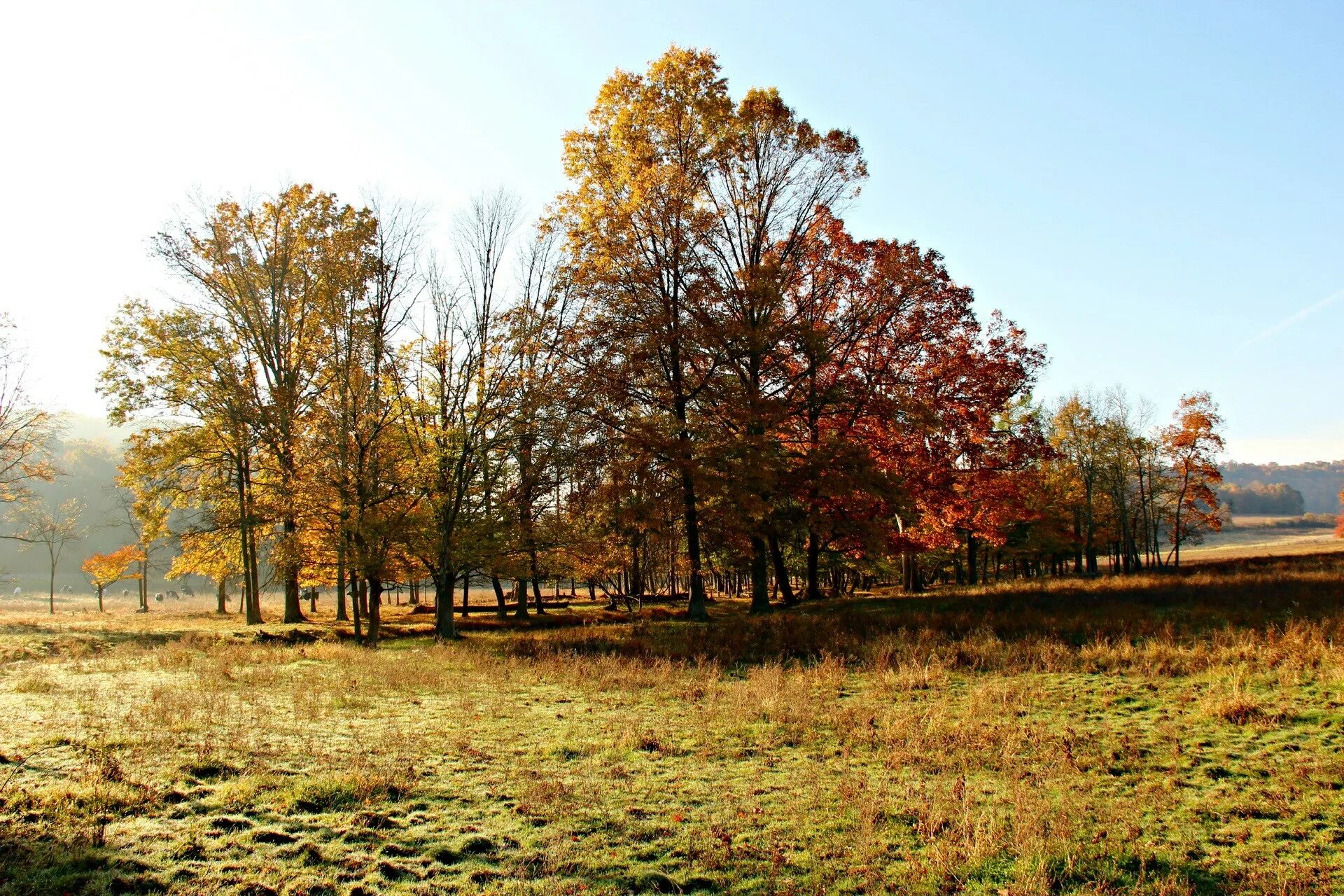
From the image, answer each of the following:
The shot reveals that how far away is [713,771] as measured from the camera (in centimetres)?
748

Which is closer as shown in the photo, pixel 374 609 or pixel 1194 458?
pixel 374 609

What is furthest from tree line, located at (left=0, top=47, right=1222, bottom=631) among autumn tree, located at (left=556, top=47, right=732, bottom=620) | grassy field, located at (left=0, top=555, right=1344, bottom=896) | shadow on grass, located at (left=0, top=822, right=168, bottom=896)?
shadow on grass, located at (left=0, top=822, right=168, bottom=896)

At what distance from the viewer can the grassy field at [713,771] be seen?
5023 millimetres

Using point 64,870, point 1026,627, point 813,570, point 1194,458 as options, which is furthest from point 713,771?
point 1194,458

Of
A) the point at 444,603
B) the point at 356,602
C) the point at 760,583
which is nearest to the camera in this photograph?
the point at 356,602

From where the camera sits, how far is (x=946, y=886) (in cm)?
490

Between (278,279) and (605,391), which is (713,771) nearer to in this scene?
(605,391)

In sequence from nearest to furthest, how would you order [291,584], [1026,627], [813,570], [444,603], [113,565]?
1. [1026,627]
2. [444,603]
3. [291,584]
4. [813,570]
5. [113,565]

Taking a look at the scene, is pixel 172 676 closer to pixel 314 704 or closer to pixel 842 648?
pixel 314 704

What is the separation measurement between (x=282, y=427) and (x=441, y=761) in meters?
23.4

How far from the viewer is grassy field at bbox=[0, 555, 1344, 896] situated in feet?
16.5

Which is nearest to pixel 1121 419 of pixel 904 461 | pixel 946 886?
pixel 904 461

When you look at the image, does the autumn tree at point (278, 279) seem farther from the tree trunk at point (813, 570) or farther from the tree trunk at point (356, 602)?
the tree trunk at point (813, 570)

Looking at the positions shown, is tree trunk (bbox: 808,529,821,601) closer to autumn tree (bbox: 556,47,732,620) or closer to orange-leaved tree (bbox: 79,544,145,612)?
autumn tree (bbox: 556,47,732,620)
